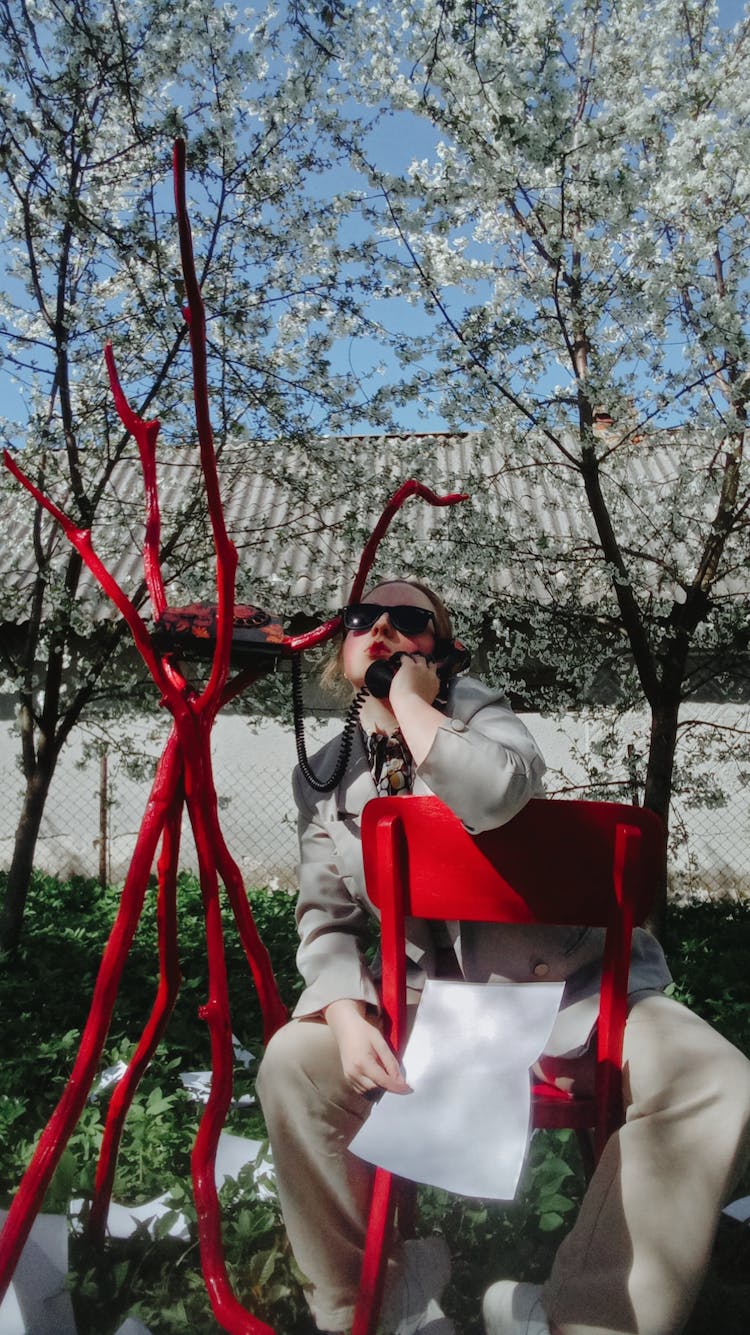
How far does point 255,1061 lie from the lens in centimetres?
320

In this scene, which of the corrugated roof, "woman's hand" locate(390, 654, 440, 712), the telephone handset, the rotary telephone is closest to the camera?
"woman's hand" locate(390, 654, 440, 712)

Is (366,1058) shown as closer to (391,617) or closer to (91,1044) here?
(91,1044)

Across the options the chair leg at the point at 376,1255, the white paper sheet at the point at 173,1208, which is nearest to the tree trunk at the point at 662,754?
the white paper sheet at the point at 173,1208

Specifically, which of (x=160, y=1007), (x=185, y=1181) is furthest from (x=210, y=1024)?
(x=185, y=1181)

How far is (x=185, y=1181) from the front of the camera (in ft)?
7.45

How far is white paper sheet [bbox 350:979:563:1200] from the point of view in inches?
52.1

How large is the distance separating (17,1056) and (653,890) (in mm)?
2719

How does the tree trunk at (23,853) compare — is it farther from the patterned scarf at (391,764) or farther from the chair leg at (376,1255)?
the chair leg at (376,1255)

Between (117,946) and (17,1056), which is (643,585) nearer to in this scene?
(17,1056)

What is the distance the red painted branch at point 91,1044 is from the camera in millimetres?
1449

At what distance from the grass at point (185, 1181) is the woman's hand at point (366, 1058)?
24.1 inches

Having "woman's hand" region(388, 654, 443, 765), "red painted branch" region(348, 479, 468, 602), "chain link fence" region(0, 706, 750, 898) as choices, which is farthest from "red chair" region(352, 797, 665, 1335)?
"chain link fence" region(0, 706, 750, 898)

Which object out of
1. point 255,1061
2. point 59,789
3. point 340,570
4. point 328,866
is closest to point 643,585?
point 340,570

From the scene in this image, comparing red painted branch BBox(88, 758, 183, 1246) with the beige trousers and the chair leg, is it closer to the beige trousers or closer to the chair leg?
the beige trousers
